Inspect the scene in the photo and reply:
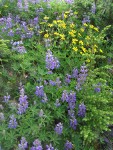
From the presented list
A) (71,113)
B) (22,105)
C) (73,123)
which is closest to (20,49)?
(22,105)

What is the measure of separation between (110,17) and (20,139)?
2.76m

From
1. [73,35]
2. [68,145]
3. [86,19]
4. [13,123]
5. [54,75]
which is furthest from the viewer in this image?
[86,19]

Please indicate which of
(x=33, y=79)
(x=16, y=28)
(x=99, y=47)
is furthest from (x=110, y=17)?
(x=33, y=79)

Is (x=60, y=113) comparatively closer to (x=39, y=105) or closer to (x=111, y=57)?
(x=39, y=105)

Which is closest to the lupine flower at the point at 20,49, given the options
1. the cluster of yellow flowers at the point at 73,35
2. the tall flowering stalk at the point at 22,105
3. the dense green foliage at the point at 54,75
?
the dense green foliage at the point at 54,75

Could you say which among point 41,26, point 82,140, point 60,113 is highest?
point 41,26

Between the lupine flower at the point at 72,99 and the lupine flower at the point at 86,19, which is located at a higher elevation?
the lupine flower at the point at 86,19

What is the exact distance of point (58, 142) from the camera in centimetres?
335

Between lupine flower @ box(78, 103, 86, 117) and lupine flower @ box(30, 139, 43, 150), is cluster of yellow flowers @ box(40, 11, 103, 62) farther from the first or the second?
lupine flower @ box(30, 139, 43, 150)

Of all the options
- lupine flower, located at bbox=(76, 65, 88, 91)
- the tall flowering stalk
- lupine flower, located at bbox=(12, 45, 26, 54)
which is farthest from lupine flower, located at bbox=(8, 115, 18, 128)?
lupine flower, located at bbox=(12, 45, 26, 54)

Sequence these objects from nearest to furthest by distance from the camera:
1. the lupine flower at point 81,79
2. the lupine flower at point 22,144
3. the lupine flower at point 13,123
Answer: the lupine flower at point 22,144 → the lupine flower at point 13,123 → the lupine flower at point 81,79

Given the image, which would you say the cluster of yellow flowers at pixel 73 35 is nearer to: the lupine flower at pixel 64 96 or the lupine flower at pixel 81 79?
the lupine flower at pixel 81 79

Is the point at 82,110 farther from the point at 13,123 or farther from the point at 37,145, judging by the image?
the point at 13,123

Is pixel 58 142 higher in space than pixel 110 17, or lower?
lower
